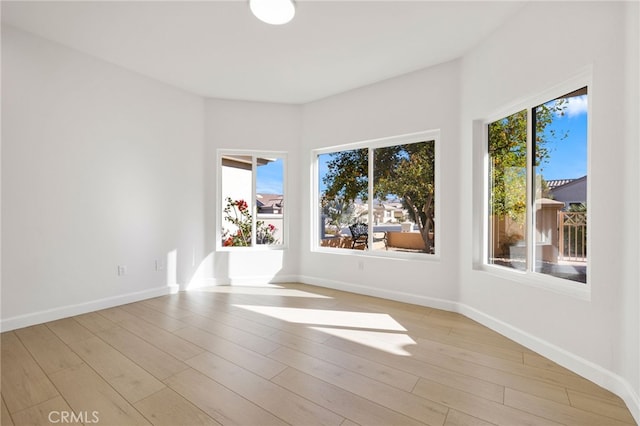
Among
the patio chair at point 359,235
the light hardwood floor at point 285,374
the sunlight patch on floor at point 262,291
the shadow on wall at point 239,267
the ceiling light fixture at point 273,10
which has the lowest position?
the light hardwood floor at point 285,374

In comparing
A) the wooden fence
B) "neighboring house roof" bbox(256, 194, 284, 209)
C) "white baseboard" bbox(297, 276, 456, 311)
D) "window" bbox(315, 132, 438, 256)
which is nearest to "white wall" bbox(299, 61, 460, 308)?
"white baseboard" bbox(297, 276, 456, 311)

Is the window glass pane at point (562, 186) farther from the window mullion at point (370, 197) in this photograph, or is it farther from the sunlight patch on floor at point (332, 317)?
the window mullion at point (370, 197)

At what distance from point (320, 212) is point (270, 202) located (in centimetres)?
83

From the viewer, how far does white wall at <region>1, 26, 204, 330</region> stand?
2.81m

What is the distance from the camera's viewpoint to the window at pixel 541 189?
2283mm

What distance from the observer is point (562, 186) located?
7.92 ft

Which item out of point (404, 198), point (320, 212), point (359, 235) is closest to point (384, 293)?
point (359, 235)

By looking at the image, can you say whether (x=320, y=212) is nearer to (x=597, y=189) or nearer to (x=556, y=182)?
(x=556, y=182)

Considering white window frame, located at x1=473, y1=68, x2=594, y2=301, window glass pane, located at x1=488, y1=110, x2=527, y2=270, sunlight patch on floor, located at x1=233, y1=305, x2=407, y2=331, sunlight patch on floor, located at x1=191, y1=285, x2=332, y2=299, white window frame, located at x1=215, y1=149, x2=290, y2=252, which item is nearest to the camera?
white window frame, located at x1=473, y1=68, x2=594, y2=301

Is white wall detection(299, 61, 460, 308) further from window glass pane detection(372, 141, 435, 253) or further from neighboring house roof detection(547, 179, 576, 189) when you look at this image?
neighboring house roof detection(547, 179, 576, 189)

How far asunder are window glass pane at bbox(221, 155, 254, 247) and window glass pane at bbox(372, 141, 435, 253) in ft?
6.50

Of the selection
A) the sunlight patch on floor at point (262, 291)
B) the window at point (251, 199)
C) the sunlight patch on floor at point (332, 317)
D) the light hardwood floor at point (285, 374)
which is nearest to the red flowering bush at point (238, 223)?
the window at point (251, 199)

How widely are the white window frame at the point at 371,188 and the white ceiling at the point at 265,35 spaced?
80 cm

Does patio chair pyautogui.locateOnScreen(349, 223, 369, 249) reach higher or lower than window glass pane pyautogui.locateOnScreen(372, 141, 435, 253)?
lower
